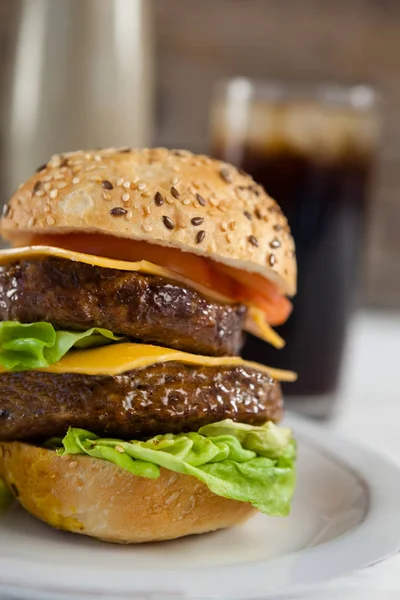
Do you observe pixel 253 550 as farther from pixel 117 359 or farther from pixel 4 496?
pixel 4 496

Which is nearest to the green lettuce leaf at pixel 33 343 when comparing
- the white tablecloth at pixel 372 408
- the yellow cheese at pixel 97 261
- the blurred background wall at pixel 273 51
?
the yellow cheese at pixel 97 261

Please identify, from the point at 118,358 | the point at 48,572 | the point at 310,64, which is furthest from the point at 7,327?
the point at 310,64

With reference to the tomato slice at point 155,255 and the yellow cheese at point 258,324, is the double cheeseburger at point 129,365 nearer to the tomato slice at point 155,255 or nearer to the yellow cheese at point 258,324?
the tomato slice at point 155,255

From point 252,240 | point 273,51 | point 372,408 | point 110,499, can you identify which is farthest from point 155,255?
point 273,51

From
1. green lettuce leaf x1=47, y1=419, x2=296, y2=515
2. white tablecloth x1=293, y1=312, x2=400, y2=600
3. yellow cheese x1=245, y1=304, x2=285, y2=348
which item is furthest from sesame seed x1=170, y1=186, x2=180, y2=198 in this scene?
white tablecloth x1=293, y1=312, x2=400, y2=600

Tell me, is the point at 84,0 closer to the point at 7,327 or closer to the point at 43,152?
the point at 43,152

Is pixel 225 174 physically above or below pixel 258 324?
above
